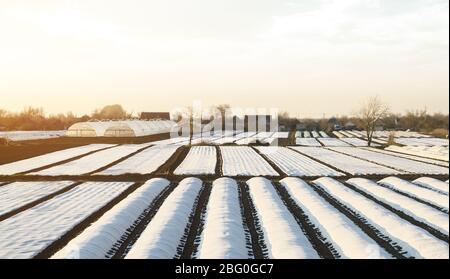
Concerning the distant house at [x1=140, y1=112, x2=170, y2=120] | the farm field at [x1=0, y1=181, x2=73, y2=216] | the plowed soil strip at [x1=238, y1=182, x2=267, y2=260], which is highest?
the distant house at [x1=140, y1=112, x2=170, y2=120]

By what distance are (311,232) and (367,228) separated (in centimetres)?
160

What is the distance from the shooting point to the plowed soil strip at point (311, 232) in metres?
8.81

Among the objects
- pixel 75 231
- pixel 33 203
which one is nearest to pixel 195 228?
pixel 75 231

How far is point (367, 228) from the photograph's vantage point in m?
10.7

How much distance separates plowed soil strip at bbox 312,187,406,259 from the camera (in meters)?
8.69

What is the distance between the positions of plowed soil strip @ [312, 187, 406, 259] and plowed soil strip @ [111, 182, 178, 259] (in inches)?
229

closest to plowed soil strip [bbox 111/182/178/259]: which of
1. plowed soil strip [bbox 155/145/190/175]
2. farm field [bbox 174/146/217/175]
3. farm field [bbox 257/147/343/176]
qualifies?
plowed soil strip [bbox 155/145/190/175]

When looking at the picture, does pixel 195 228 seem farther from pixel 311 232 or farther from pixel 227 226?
pixel 311 232

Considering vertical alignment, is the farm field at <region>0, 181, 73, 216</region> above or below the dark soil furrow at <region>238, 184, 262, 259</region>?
above

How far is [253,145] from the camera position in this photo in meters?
43.1

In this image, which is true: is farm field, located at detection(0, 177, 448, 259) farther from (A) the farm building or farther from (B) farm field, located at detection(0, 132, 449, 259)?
(A) the farm building

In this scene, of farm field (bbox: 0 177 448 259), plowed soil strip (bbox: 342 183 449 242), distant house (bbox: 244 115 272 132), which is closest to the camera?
farm field (bbox: 0 177 448 259)

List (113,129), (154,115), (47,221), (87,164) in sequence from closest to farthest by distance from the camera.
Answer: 1. (47,221)
2. (87,164)
3. (113,129)
4. (154,115)

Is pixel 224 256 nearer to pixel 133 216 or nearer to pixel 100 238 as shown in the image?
pixel 100 238
